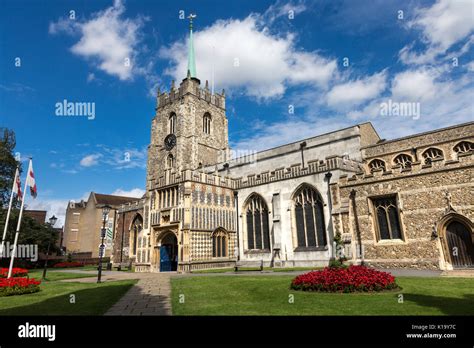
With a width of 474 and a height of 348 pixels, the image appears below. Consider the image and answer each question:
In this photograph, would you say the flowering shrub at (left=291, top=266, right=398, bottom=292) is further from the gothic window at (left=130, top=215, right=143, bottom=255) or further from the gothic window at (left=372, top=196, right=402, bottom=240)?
the gothic window at (left=130, top=215, right=143, bottom=255)

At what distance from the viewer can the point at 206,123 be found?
49125 millimetres

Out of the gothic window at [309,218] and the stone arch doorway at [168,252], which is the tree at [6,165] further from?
the gothic window at [309,218]

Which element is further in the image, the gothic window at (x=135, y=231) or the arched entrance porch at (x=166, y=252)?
the gothic window at (x=135, y=231)

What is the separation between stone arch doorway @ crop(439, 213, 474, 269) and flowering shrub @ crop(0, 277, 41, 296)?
856 inches

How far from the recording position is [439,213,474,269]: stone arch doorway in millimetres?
17328

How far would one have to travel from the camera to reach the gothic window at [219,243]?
2792cm

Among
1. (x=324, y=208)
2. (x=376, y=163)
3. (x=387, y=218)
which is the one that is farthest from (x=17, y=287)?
(x=376, y=163)

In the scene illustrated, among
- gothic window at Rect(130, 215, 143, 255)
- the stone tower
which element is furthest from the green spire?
gothic window at Rect(130, 215, 143, 255)

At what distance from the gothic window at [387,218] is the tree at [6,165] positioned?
1501 inches

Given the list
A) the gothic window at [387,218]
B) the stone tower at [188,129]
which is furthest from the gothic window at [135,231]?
the gothic window at [387,218]

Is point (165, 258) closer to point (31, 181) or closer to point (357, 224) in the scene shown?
point (31, 181)

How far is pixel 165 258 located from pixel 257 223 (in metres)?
9.14

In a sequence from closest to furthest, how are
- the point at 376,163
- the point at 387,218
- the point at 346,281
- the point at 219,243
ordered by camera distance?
the point at 346,281 < the point at 387,218 < the point at 376,163 < the point at 219,243
